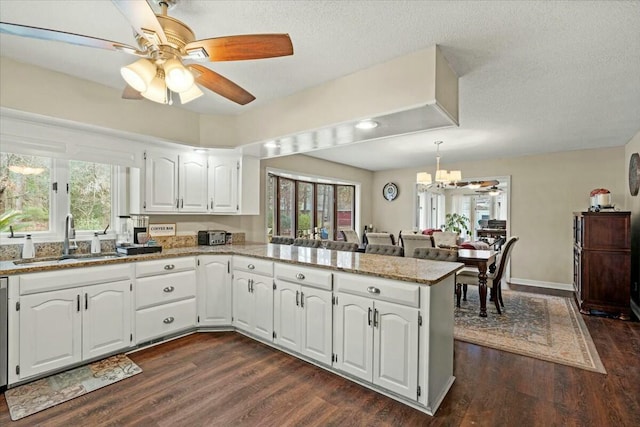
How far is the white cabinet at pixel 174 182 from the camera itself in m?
3.31

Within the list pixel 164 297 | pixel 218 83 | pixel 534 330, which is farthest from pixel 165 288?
pixel 534 330

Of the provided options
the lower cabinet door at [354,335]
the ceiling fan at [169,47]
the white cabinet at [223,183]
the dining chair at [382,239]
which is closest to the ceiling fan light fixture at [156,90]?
the ceiling fan at [169,47]

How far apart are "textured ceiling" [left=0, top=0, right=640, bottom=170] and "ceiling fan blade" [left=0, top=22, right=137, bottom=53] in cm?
47

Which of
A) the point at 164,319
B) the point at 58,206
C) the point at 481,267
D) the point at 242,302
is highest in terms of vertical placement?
the point at 58,206

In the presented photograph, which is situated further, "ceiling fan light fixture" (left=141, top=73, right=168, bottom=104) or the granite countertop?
the granite countertop

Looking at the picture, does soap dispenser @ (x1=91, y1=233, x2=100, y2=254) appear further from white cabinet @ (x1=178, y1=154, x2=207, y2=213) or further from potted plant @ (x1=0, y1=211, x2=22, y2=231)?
white cabinet @ (x1=178, y1=154, x2=207, y2=213)

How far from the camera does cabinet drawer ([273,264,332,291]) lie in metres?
2.43

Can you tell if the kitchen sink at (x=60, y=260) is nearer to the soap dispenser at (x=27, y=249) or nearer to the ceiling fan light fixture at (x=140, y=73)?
the soap dispenser at (x=27, y=249)

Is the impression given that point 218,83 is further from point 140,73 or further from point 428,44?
point 428,44

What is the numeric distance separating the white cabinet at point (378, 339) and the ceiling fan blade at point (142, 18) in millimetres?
1843

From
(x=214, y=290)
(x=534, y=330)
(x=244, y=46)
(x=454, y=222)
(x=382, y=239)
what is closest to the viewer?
(x=244, y=46)

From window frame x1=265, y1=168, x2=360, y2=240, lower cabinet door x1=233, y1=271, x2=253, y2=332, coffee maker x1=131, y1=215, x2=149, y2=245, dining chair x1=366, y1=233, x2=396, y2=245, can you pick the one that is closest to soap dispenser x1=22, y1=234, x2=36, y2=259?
coffee maker x1=131, y1=215, x2=149, y2=245

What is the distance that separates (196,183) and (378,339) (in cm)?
272

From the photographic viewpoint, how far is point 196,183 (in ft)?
12.1
